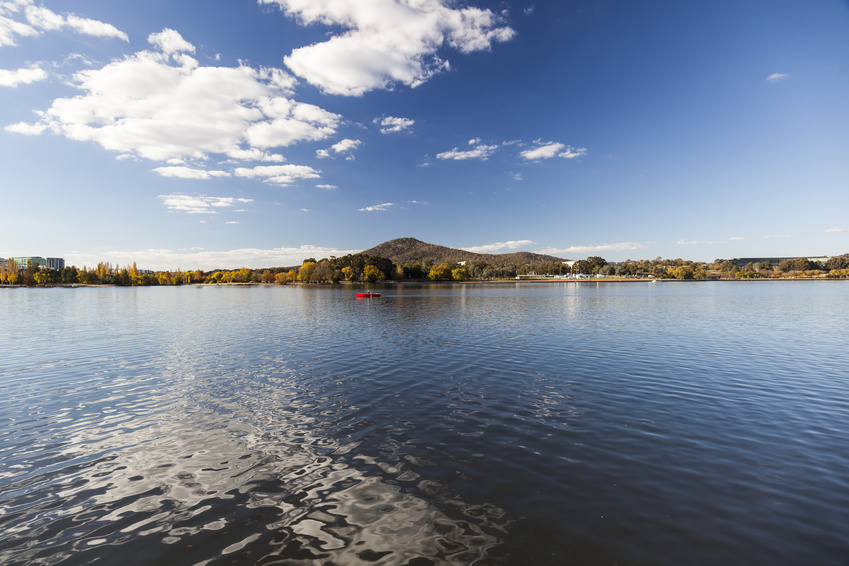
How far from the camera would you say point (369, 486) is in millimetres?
9148

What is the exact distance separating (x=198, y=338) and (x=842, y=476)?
3859 centimetres

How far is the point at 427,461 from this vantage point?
34.3 feet

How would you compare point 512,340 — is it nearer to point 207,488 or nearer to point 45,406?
point 207,488

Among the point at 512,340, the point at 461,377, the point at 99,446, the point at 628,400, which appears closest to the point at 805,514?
the point at 628,400

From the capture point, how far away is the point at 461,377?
19672 mm

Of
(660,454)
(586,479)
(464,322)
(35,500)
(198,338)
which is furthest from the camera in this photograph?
(464,322)

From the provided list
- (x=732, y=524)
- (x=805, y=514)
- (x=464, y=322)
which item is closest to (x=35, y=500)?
(x=732, y=524)

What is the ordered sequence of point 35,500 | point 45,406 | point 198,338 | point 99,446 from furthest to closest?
point 198,338 < point 45,406 < point 99,446 < point 35,500

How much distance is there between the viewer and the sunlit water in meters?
7.14

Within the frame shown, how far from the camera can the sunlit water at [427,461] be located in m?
7.14

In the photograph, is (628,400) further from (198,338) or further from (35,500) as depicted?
(198,338)

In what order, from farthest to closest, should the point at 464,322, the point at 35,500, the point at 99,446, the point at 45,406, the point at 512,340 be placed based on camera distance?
the point at 464,322
the point at 512,340
the point at 45,406
the point at 99,446
the point at 35,500

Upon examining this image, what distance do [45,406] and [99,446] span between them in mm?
6866

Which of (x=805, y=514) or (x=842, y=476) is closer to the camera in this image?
(x=805, y=514)
